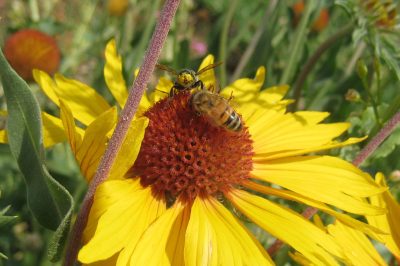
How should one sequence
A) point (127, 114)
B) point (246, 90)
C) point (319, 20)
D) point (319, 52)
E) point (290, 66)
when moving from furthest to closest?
point (319, 20) < point (290, 66) < point (319, 52) < point (246, 90) < point (127, 114)

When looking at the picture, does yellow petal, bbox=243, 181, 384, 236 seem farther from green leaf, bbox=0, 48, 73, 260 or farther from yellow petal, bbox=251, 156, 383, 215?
green leaf, bbox=0, 48, 73, 260

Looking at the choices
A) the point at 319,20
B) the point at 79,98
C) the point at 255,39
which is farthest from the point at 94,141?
the point at 319,20

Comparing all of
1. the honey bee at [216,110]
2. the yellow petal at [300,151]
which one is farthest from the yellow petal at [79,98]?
the yellow petal at [300,151]

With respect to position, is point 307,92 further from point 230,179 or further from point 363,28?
point 230,179

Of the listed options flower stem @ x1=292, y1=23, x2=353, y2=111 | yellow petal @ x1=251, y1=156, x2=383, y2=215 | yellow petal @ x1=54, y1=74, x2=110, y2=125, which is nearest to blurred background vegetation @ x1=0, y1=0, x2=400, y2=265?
flower stem @ x1=292, y1=23, x2=353, y2=111

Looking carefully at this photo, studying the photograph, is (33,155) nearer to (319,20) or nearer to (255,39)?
(255,39)

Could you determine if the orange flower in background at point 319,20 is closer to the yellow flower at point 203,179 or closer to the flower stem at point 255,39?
the flower stem at point 255,39
